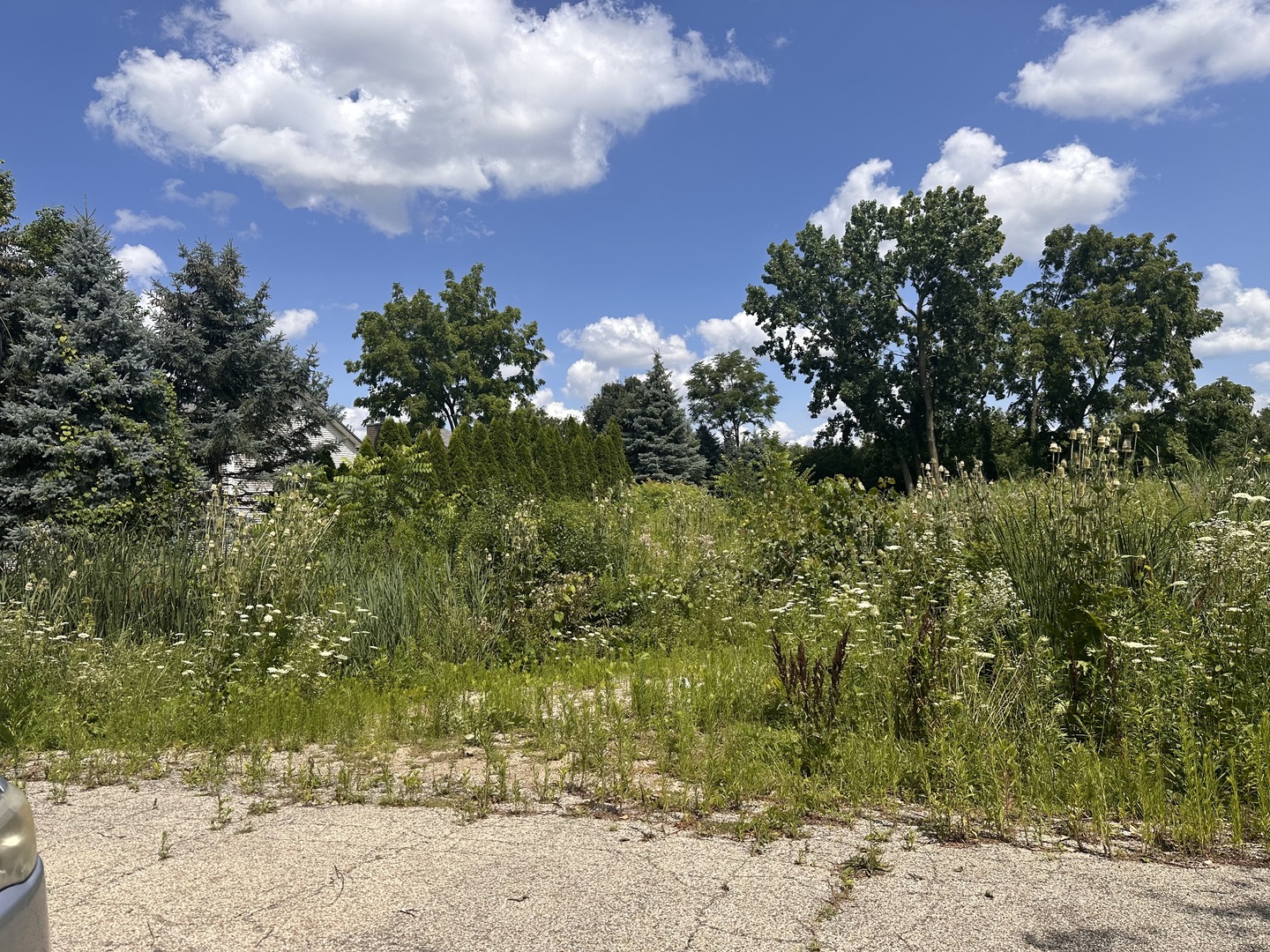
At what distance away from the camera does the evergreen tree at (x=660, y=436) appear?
1609 inches

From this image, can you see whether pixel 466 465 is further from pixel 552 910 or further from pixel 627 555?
pixel 552 910

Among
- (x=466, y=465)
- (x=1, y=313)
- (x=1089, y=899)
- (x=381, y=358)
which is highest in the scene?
(x=381, y=358)

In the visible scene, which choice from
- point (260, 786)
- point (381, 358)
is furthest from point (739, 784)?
point (381, 358)

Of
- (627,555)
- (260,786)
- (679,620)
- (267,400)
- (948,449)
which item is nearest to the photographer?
(260,786)

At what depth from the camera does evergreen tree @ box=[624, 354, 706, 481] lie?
4088 cm

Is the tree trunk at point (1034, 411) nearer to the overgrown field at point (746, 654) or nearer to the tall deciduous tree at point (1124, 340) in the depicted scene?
the tall deciduous tree at point (1124, 340)

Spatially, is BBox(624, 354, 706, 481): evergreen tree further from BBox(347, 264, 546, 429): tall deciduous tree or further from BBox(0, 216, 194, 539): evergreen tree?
BBox(0, 216, 194, 539): evergreen tree

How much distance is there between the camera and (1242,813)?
3189 mm

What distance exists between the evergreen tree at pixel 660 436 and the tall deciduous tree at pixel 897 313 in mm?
6641

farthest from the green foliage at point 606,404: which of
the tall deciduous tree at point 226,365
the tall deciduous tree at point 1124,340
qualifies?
the tall deciduous tree at point 226,365

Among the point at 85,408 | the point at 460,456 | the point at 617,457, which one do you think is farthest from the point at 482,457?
the point at 85,408

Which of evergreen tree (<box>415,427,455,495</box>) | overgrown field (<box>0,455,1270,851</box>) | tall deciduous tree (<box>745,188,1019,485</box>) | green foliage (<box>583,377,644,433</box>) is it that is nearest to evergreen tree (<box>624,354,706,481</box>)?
tall deciduous tree (<box>745,188,1019,485</box>)

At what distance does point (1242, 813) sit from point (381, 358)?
44.6 meters

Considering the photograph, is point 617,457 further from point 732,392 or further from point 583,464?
point 732,392
